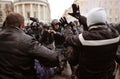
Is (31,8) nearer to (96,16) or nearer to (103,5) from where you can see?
(103,5)

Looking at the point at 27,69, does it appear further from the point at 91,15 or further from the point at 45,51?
the point at 91,15

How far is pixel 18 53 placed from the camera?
10.4 feet

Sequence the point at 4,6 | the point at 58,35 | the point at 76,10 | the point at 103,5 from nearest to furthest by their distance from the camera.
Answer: the point at 76,10 < the point at 58,35 < the point at 103,5 < the point at 4,6

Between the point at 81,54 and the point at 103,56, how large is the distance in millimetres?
261

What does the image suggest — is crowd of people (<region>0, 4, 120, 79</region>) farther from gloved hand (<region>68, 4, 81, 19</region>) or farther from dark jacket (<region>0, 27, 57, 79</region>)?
gloved hand (<region>68, 4, 81, 19</region>)

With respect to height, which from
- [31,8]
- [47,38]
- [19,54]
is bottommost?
[31,8]

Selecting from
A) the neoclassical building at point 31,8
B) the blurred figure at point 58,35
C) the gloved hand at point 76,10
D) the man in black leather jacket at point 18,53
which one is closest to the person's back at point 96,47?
the man in black leather jacket at point 18,53

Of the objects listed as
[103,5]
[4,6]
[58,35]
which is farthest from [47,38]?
[4,6]

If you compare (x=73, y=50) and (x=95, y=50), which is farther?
(x=73, y=50)

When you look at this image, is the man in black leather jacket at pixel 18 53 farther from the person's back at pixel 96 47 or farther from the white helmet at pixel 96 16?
the white helmet at pixel 96 16

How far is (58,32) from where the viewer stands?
24.6 ft

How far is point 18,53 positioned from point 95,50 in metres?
0.91

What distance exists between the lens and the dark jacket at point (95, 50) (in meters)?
3.13

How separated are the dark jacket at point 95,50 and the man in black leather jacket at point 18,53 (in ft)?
1.05
